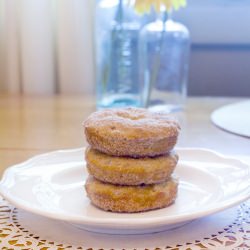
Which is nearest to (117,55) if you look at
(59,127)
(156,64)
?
(156,64)

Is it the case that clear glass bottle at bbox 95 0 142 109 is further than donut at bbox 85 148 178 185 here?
Yes

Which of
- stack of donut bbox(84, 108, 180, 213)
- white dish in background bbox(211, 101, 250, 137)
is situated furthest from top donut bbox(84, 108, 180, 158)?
white dish in background bbox(211, 101, 250, 137)

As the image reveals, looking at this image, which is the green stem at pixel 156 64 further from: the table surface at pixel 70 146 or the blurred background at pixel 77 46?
the blurred background at pixel 77 46

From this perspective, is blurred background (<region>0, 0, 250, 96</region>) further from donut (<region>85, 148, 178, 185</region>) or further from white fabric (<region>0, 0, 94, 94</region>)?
donut (<region>85, 148, 178, 185</region>)

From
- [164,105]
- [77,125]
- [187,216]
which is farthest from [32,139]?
[187,216]

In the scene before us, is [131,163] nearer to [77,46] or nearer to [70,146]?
[70,146]

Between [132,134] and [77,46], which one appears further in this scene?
[77,46]
